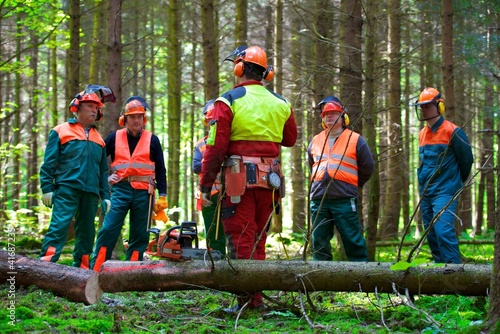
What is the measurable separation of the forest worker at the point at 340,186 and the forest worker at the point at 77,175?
2.73 meters

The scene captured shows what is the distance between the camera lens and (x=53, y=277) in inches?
197

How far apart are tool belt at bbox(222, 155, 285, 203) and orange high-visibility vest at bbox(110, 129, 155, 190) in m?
2.03

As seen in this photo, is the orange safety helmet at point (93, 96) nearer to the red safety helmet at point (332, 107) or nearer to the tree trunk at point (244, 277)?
the tree trunk at point (244, 277)

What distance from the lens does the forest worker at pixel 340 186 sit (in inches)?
244

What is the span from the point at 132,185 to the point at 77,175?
698 mm

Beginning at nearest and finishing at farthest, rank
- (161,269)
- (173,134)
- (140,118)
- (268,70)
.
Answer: (161,269) → (268,70) → (140,118) → (173,134)

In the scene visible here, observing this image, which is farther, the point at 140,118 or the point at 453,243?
the point at 140,118

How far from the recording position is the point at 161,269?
4930 mm

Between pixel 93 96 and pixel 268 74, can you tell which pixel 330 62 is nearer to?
pixel 268 74

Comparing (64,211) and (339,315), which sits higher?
(64,211)

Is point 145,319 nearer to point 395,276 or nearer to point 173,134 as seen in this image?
point 395,276

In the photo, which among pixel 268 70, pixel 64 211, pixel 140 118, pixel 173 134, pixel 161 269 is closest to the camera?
pixel 161 269

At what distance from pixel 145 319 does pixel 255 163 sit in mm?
1731

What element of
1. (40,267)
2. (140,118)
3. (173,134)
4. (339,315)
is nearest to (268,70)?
(140,118)
